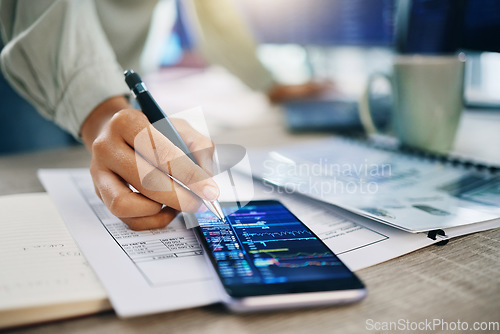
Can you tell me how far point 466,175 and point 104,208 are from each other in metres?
0.42

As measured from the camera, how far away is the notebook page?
25 centimetres

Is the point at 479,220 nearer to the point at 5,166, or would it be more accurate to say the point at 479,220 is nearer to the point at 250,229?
the point at 250,229

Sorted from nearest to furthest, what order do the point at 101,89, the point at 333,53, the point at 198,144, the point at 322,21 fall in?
the point at 198,144
the point at 101,89
the point at 322,21
the point at 333,53

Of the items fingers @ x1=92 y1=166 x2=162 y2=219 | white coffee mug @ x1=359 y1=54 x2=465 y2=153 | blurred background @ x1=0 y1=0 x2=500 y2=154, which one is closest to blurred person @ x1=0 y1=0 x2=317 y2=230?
fingers @ x1=92 y1=166 x2=162 y2=219

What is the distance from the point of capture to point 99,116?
479mm

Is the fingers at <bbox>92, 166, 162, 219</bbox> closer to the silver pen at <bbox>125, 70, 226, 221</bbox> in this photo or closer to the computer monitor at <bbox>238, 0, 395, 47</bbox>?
the silver pen at <bbox>125, 70, 226, 221</bbox>

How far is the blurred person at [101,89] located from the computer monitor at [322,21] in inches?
18.0

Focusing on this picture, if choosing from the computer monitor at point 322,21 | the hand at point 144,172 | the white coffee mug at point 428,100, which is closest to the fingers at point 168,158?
the hand at point 144,172

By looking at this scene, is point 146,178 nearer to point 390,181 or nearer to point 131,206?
point 131,206

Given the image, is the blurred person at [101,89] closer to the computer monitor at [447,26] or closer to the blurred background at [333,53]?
the blurred background at [333,53]

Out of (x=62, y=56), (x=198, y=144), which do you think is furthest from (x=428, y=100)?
(x=62, y=56)

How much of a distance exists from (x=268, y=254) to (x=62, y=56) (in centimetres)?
39

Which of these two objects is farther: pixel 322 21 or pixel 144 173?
pixel 322 21

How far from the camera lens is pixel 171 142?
1.19ft
